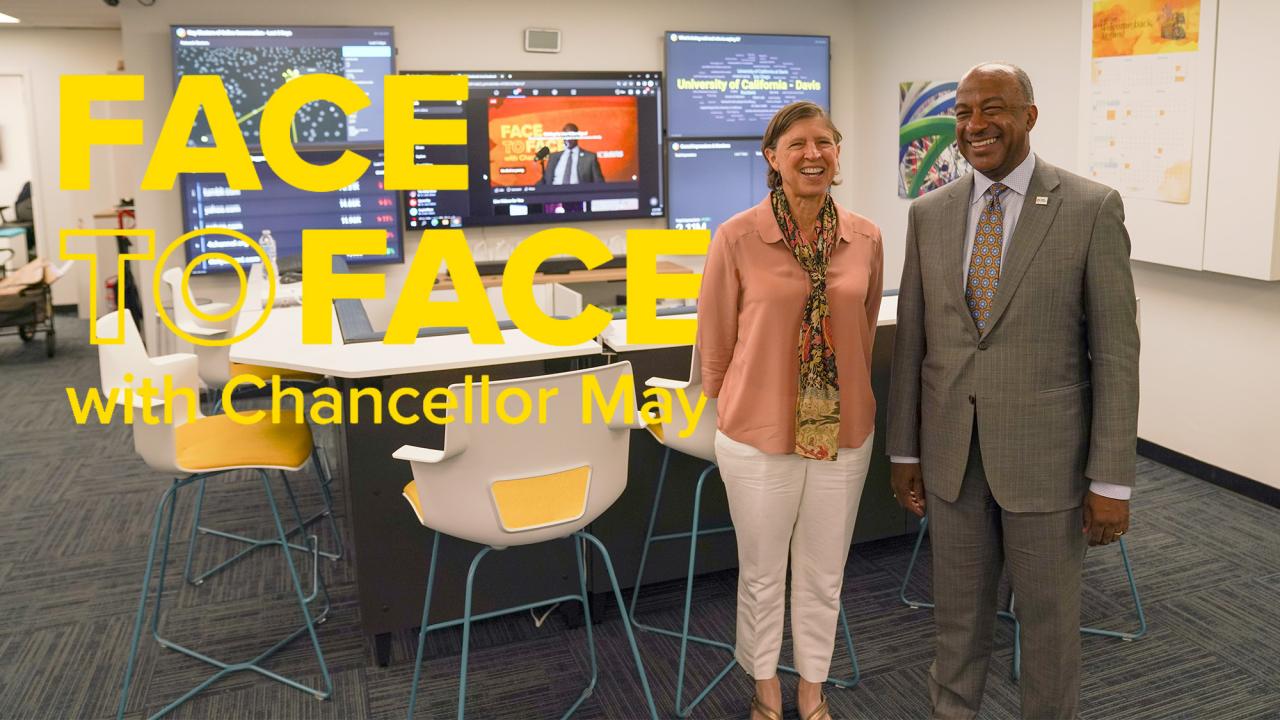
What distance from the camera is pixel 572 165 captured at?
243 inches

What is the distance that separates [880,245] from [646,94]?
13.5 feet

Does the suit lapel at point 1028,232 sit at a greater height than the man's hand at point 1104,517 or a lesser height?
greater

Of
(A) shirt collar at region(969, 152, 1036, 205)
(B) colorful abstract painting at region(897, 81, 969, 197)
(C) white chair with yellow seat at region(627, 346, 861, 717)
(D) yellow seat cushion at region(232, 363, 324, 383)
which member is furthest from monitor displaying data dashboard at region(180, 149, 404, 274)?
(A) shirt collar at region(969, 152, 1036, 205)

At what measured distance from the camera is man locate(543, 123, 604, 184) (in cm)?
613

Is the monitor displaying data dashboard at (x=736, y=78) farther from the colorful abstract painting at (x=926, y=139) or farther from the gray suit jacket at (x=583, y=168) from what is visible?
the colorful abstract painting at (x=926, y=139)

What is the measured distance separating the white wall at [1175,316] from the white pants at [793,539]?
95.8 inches

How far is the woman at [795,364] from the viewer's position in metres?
2.22

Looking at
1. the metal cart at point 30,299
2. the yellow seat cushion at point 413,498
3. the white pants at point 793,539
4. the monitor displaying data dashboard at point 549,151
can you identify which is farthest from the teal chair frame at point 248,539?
the metal cart at point 30,299

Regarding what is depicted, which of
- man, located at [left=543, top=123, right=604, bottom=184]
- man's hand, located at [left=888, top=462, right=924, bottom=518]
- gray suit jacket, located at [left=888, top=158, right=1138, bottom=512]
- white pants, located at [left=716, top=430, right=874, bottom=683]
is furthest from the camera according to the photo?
man, located at [left=543, top=123, right=604, bottom=184]

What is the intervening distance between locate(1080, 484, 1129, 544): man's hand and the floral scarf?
0.53 m

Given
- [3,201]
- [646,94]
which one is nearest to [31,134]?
[3,201]

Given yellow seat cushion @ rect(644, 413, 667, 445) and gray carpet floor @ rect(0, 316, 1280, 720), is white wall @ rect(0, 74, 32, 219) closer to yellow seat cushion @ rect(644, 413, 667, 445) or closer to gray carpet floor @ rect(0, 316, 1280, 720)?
gray carpet floor @ rect(0, 316, 1280, 720)

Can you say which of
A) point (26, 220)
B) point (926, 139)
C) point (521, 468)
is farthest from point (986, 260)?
point (26, 220)

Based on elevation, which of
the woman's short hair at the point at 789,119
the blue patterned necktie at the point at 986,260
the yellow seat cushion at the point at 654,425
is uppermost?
the woman's short hair at the point at 789,119
